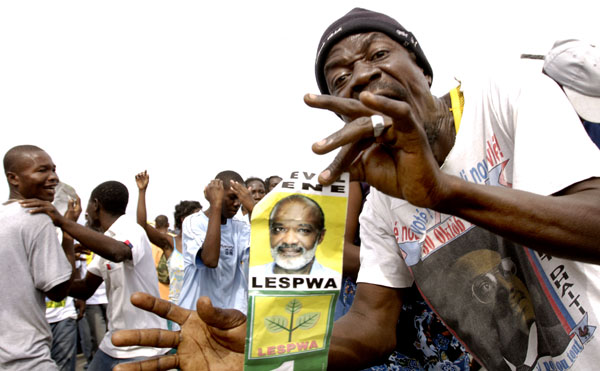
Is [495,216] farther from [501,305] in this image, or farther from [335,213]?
[501,305]

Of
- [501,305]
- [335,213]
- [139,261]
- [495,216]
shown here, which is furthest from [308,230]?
[139,261]

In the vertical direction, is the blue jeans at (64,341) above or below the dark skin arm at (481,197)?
below

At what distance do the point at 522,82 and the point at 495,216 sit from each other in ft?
1.50

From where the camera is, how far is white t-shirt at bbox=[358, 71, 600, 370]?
120cm

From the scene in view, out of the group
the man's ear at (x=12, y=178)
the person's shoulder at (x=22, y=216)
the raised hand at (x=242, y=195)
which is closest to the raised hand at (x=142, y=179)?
the raised hand at (x=242, y=195)

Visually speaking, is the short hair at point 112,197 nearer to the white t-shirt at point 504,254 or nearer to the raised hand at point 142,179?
the raised hand at point 142,179

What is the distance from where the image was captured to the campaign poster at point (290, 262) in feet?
4.32

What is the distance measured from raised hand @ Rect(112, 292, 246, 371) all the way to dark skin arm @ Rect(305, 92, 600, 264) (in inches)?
25.6

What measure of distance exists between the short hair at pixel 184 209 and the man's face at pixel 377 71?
21.6ft

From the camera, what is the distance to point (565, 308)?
4.30ft

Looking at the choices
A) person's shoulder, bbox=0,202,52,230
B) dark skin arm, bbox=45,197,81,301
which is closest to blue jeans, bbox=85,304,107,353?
dark skin arm, bbox=45,197,81,301

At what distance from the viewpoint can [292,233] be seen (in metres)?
1.33

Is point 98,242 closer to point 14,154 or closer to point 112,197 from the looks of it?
point 112,197

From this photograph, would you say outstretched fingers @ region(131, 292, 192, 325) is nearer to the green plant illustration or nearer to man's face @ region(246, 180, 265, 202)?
the green plant illustration
